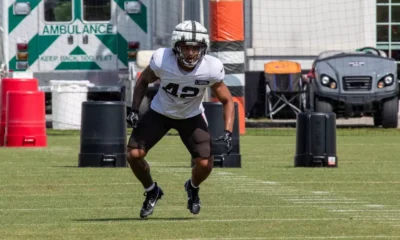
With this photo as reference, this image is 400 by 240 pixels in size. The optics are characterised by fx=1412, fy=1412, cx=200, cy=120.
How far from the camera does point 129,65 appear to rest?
2578cm

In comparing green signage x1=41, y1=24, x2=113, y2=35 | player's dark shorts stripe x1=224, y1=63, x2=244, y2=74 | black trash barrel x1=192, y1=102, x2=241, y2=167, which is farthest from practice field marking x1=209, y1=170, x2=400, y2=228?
green signage x1=41, y1=24, x2=113, y2=35

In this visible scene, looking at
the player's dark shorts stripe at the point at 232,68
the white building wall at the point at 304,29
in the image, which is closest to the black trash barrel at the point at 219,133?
the player's dark shorts stripe at the point at 232,68

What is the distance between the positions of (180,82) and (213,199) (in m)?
2.02

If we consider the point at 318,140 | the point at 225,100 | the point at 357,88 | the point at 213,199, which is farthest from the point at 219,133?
the point at 357,88

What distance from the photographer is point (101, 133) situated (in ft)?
56.0

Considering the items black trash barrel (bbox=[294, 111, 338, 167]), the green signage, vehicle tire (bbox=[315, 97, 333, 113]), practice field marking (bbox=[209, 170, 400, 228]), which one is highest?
the green signage

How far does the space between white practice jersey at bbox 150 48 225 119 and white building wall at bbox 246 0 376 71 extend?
1819 cm

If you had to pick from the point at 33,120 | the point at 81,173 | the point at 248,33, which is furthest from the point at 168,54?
the point at 248,33

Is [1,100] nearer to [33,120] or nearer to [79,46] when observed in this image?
[33,120]

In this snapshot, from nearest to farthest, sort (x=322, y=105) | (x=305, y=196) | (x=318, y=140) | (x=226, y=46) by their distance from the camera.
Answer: (x=305, y=196)
(x=318, y=140)
(x=226, y=46)
(x=322, y=105)

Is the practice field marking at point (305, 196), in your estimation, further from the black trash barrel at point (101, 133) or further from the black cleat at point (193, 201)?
the black trash barrel at point (101, 133)

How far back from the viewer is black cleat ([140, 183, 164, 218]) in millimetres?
11188

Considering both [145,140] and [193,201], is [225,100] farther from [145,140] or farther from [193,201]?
[193,201]

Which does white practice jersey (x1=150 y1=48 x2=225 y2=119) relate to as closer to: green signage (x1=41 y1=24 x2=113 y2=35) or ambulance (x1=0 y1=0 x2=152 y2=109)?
ambulance (x1=0 y1=0 x2=152 y2=109)
